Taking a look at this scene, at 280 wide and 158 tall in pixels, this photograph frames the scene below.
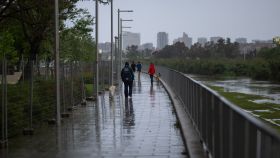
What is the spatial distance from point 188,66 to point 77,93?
68.7 meters

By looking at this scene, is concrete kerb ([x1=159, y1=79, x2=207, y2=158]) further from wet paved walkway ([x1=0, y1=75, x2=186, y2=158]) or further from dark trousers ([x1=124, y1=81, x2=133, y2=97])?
dark trousers ([x1=124, y1=81, x2=133, y2=97])

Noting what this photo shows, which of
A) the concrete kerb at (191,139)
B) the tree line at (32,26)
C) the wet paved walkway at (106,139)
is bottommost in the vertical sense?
the wet paved walkway at (106,139)

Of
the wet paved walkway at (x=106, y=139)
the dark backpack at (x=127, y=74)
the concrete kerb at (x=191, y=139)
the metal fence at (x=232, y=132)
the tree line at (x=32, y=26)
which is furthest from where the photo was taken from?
the dark backpack at (x=127, y=74)

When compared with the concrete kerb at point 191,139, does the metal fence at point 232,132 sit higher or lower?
higher

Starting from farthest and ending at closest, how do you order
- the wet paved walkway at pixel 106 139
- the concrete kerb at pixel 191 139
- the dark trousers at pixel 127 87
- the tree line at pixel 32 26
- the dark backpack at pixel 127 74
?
the dark trousers at pixel 127 87, the dark backpack at pixel 127 74, the tree line at pixel 32 26, the wet paved walkway at pixel 106 139, the concrete kerb at pixel 191 139

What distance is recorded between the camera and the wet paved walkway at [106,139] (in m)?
10.0

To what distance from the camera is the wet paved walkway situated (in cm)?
1001

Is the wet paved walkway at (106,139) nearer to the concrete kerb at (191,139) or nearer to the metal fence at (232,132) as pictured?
the concrete kerb at (191,139)

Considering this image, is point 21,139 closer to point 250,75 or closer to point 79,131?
point 79,131

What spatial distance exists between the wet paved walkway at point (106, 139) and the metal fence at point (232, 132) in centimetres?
112

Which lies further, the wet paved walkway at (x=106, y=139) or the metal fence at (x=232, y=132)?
the wet paved walkway at (x=106, y=139)

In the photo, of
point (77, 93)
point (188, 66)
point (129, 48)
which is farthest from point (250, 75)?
point (129, 48)

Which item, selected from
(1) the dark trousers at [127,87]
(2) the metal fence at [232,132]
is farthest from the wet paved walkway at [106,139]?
(1) the dark trousers at [127,87]

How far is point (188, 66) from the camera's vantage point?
8906cm
